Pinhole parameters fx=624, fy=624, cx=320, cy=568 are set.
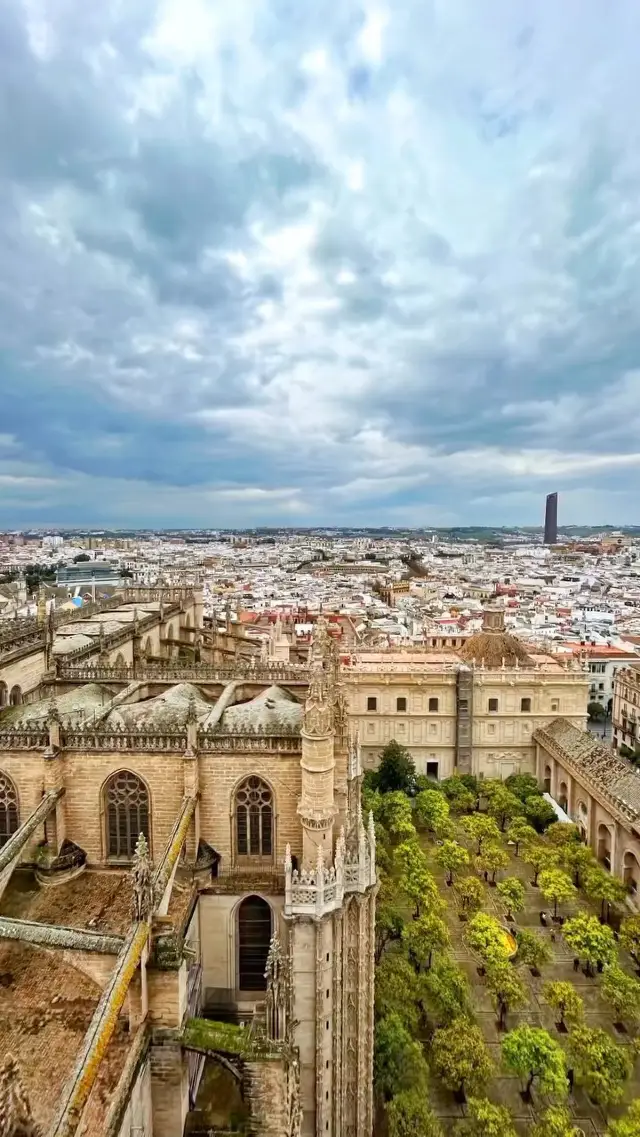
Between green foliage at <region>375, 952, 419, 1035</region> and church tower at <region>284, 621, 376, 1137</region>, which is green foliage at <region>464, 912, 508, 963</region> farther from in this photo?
church tower at <region>284, 621, 376, 1137</region>

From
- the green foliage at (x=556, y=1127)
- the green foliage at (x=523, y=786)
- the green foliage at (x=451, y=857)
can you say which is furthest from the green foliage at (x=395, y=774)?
the green foliage at (x=556, y=1127)

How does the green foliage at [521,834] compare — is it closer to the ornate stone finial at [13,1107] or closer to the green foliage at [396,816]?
the green foliage at [396,816]

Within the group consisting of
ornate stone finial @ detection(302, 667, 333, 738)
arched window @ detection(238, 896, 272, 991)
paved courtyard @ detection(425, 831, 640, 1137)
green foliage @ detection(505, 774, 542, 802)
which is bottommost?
paved courtyard @ detection(425, 831, 640, 1137)

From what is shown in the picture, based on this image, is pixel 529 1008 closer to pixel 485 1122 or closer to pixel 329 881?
pixel 485 1122

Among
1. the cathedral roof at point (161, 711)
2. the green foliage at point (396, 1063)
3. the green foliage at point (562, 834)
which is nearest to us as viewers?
the green foliage at point (396, 1063)

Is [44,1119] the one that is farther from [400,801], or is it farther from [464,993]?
Answer: [400,801]

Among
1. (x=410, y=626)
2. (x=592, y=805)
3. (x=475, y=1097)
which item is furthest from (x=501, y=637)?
(x=475, y=1097)

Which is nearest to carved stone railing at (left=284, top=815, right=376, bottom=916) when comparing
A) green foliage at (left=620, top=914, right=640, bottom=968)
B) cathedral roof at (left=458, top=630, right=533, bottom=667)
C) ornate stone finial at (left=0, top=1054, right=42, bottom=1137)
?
ornate stone finial at (left=0, top=1054, right=42, bottom=1137)
